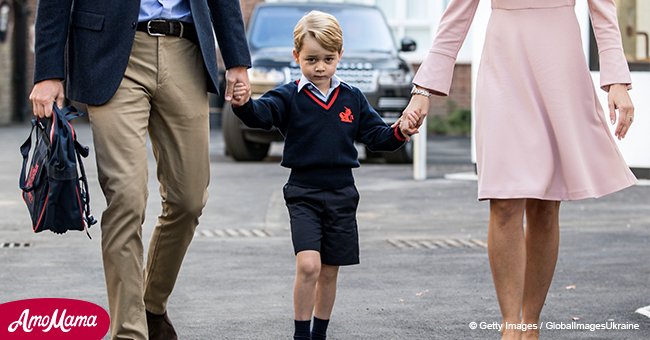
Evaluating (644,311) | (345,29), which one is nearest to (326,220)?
(644,311)

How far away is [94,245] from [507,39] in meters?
4.51

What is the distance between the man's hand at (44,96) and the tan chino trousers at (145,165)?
15 cm

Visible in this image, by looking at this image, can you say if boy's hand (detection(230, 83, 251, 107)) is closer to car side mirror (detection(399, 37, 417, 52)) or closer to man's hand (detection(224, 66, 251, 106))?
man's hand (detection(224, 66, 251, 106))

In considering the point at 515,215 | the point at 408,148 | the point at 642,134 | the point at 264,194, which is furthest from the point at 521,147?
the point at 408,148

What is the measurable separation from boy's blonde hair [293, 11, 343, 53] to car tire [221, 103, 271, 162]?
11.1 metres

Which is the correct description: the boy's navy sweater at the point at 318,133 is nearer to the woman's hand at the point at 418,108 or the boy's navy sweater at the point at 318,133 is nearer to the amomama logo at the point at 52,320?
the woman's hand at the point at 418,108

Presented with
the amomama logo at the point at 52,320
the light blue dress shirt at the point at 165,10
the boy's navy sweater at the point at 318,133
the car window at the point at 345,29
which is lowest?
the car window at the point at 345,29

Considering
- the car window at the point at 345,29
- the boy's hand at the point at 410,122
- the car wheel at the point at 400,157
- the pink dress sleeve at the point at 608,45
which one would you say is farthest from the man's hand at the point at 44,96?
the car window at the point at 345,29

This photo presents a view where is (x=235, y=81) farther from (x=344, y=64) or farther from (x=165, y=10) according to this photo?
(x=344, y=64)

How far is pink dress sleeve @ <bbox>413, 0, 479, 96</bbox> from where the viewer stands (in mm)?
5496

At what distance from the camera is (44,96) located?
17.1 feet

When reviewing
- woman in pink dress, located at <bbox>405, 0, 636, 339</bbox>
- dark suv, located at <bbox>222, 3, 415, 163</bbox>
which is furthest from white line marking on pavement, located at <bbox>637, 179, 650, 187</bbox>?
woman in pink dress, located at <bbox>405, 0, 636, 339</bbox>

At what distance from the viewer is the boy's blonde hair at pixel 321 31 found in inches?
215

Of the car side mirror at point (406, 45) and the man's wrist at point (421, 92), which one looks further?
the car side mirror at point (406, 45)
